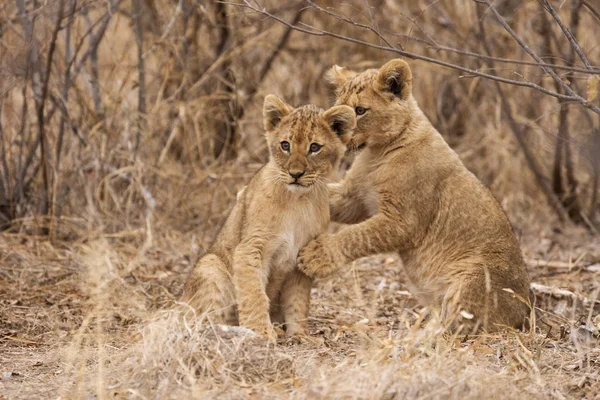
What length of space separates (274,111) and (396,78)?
827 millimetres

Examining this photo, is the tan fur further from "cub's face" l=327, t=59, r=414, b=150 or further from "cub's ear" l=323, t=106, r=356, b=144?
"cub's ear" l=323, t=106, r=356, b=144

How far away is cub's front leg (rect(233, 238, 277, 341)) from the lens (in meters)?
4.75

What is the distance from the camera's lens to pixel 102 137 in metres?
7.74

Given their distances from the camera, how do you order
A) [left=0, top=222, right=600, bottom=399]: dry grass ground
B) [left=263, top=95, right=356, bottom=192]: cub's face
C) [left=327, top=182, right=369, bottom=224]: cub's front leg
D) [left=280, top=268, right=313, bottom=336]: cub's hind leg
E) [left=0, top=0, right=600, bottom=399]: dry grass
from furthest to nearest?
1. [left=327, top=182, right=369, bottom=224]: cub's front leg
2. [left=280, top=268, right=313, bottom=336]: cub's hind leg
3. [left=263, top=95, right=356, bottom=192]: cub's face
4. [left=0, top=0, right=600, bottom=399]: dry grass
5. [left=0, top=222, right=600, bottom=399]: dry grass ground

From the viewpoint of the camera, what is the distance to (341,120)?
16.3 feet

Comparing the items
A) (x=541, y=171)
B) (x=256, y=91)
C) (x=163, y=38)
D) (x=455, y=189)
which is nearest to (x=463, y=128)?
(x=541, y=171)

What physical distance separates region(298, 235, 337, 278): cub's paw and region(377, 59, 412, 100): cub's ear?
3.37ft

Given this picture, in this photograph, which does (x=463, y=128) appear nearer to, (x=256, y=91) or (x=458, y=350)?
(x=256, y=91)

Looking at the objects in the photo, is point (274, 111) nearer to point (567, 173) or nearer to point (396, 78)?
point (396, 78)

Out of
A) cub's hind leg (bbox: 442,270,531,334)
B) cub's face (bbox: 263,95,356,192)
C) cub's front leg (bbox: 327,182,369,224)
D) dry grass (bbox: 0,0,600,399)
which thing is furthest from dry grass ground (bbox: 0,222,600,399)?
cub's face (bbox: 263,95,356,192)

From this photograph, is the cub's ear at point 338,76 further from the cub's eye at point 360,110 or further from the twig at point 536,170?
the twig at point 536,170

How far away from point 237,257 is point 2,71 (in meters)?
3.20

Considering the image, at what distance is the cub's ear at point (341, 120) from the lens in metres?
4.91

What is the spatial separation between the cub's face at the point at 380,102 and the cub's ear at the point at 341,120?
25 cm
